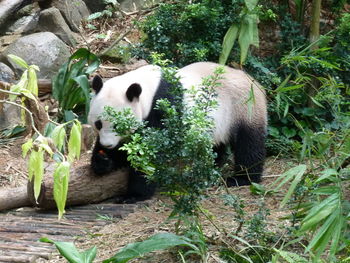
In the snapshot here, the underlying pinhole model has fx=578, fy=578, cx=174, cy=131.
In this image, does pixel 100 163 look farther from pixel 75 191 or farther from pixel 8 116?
pixel 8 116

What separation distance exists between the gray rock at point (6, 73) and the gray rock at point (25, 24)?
1.25 meters

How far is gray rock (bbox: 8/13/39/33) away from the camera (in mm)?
8680

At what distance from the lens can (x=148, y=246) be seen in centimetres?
313

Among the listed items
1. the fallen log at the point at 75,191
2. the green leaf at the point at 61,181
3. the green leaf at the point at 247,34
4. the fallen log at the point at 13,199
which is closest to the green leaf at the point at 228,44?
the green leaf at the point at 247,34

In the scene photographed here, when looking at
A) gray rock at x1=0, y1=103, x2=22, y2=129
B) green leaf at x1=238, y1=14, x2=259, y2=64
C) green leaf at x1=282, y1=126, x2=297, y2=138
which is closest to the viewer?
green leaf at x1=238, y1=14, x2=259, y2=64

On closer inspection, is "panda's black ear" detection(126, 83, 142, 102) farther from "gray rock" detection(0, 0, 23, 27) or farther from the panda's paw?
"gray rock" detection(0, 0, 23, 27)

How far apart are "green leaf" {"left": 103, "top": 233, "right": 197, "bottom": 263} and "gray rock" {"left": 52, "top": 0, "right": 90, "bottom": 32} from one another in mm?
6118

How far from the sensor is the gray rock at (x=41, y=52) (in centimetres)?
777

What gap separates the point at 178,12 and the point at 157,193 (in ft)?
7.57

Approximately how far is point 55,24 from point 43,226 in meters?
4.70

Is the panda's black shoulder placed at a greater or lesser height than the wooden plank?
greater

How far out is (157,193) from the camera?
17.8 ft

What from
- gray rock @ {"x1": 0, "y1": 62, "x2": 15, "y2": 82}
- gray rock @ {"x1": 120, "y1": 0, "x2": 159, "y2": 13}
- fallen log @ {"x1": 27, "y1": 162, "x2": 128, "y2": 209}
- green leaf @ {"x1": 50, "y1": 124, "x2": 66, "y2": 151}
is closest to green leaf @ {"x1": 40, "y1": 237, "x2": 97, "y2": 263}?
green leaf @ {"x1": 50, "y1": 124, "x2": 66, "y2": 151}

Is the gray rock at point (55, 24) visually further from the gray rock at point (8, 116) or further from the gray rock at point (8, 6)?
the gray rock at point (8, 116)
